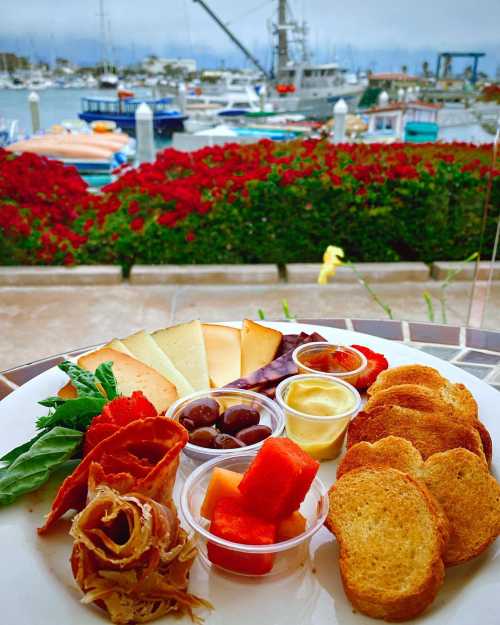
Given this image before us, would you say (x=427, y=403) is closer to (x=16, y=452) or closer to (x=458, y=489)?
(x=458, y=489)

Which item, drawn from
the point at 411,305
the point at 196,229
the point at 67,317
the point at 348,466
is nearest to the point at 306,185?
the point at 196,229

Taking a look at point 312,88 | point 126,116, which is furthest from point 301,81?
point 126,116

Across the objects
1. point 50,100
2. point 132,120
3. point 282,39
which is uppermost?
point 282,39

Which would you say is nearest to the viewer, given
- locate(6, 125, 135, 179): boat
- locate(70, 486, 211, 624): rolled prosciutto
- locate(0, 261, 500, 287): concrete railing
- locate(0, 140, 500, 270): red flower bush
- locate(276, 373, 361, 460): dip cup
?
locate(70, 486, 211, 624): rolled prosciutto

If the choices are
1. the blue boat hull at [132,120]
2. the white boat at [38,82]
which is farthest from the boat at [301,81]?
the white boat at [38,82]

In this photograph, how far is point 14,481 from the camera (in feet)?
3.75

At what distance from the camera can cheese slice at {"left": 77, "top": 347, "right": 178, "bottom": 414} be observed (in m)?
1.46

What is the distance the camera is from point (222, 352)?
183 cm

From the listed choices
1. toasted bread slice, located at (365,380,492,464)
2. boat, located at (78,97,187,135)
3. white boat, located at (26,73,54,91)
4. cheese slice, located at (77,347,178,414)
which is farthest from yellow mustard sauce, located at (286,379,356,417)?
white boat, located at (26,73,54,91)

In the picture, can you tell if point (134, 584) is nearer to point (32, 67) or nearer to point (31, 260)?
point (31, 260)

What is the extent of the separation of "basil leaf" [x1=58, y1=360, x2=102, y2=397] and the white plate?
0.79 ft

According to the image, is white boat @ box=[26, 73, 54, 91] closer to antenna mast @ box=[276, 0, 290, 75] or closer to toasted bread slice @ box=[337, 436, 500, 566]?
antenna mast @ box=[276, 0, 290, 75]

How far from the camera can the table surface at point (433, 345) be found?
1.81 m

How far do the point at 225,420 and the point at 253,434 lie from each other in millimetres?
81
